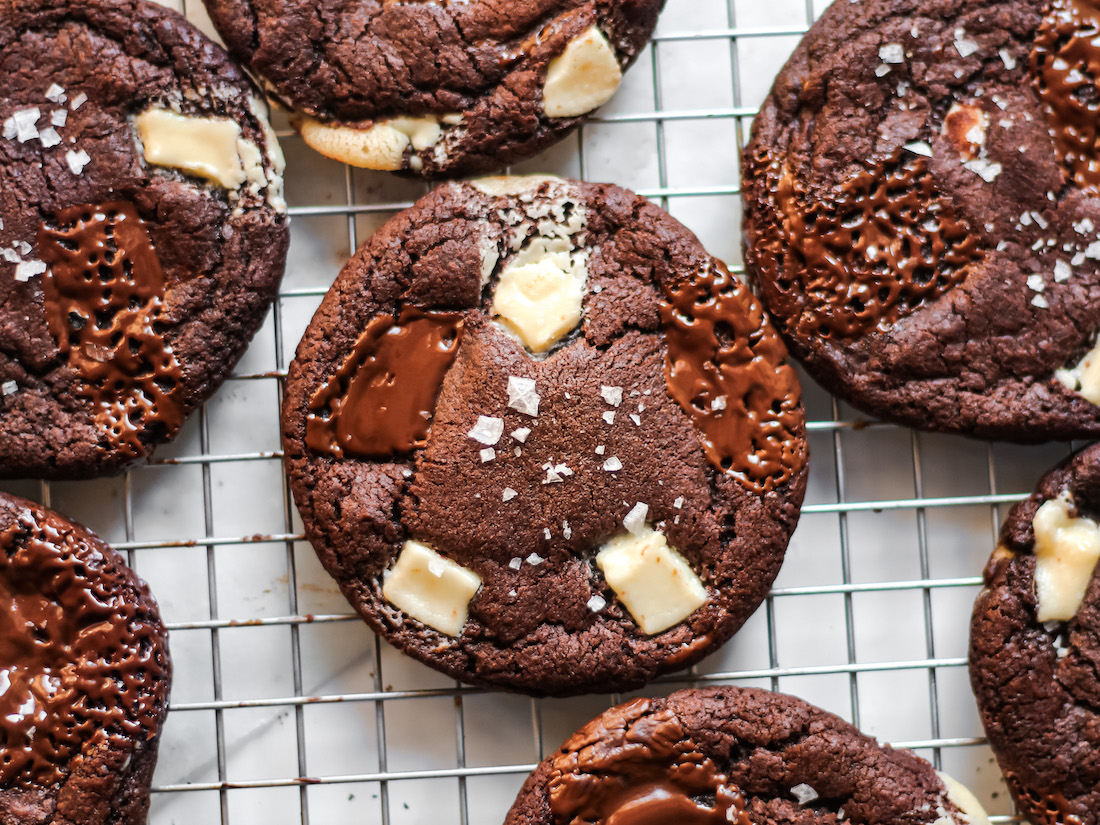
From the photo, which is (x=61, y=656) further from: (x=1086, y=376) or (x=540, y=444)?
(x=1086, y=376)

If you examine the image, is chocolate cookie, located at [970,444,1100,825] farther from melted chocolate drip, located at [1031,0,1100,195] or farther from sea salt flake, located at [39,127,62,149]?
sea salt flake, located at [39,127,62,149]

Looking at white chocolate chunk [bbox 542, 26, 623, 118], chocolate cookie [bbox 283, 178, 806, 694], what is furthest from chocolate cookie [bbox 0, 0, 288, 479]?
white chocolate chunk [bbox 542, 26, 623, 118]

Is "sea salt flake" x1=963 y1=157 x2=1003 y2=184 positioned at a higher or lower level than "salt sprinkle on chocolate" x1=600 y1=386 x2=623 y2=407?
higher

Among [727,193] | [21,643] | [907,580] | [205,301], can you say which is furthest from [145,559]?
[907,580]

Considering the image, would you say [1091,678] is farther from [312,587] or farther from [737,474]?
[312,587]

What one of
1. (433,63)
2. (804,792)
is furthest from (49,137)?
(804,792)

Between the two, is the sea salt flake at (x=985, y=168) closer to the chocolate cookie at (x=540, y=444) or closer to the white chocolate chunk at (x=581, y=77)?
the chocolate cookie at (x=540, y=444)
